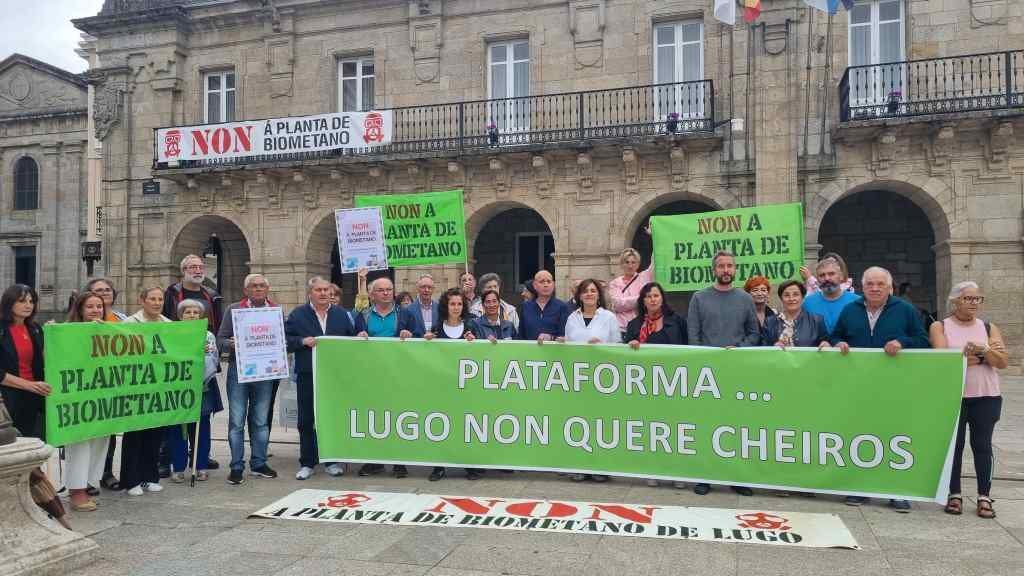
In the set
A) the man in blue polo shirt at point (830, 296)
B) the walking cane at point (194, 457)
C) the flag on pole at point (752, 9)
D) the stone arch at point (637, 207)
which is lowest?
the walking cane at point (194, 457)

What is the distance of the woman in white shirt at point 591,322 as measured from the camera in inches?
249

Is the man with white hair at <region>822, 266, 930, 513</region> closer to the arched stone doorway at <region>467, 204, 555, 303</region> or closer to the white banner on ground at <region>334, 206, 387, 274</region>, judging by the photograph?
the white banner on ground at <region>334, 206, 387, 274</region>

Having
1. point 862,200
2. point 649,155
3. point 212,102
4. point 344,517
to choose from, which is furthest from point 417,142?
point 344,517

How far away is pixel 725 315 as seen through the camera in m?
6.02

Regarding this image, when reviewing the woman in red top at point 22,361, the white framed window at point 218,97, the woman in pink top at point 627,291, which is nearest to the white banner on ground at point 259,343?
the woman in red top at point 22,361

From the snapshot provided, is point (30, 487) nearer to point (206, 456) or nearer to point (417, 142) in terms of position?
point (206, 456)

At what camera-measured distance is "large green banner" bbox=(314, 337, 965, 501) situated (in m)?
5.34

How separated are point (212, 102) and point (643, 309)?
14.9 metres

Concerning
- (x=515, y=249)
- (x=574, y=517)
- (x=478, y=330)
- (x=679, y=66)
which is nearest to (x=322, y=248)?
(x=515, y=249)

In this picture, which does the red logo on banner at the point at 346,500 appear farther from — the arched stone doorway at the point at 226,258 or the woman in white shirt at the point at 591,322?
the arched stone doorway at the point at 226,258

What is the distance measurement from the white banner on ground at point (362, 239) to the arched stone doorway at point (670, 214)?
7.52 metres

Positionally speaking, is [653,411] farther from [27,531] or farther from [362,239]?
[362,239]

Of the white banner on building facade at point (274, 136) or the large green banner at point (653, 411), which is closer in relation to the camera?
the large green banner at point (653, 411)

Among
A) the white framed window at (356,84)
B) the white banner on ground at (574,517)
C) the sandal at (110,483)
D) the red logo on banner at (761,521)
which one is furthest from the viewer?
the white framed window at (356,84)
